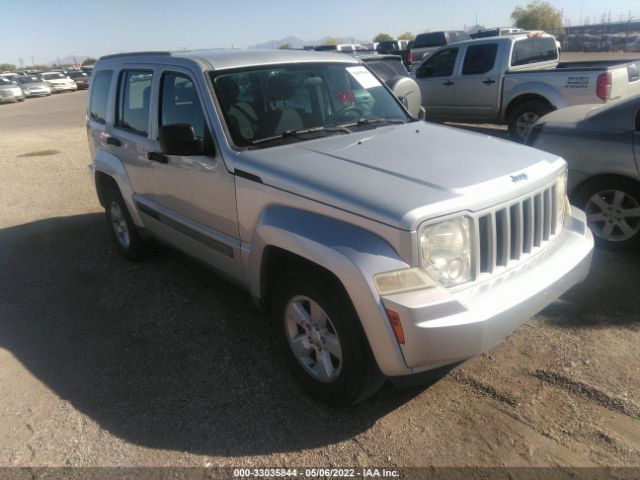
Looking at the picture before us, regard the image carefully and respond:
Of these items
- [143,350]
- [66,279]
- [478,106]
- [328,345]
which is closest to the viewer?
[328,345]

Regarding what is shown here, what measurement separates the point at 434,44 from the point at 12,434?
1011 inches

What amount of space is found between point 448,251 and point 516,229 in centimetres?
50

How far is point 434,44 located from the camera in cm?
2545

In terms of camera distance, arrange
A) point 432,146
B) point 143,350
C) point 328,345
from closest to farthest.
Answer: point 328,345 → point 432,146 → point 143,350

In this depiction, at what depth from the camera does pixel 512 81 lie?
31.7 feet

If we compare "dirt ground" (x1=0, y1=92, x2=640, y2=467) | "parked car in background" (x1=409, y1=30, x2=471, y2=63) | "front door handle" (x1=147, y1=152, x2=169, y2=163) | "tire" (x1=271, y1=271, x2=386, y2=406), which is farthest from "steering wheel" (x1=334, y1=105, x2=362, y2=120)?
"parked car in background" (x1=409, y1=30, x2=471, y2=63)

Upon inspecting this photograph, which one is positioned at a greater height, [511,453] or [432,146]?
[432,146]

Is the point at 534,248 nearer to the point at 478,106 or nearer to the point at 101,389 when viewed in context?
the point at 101,389

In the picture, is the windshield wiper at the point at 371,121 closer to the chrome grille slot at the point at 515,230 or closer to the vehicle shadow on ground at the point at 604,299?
the chrome grille slot at the point at 515,230

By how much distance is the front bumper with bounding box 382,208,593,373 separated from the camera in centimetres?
241

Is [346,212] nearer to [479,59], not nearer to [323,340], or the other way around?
[323,340]

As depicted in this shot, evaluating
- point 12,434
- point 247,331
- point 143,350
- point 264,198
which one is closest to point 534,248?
point 264,198

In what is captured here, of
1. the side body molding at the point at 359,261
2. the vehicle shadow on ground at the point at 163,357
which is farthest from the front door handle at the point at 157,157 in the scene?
the side body molding at the point at 359,261

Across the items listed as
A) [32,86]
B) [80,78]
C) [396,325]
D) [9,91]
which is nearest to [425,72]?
[396,325]
